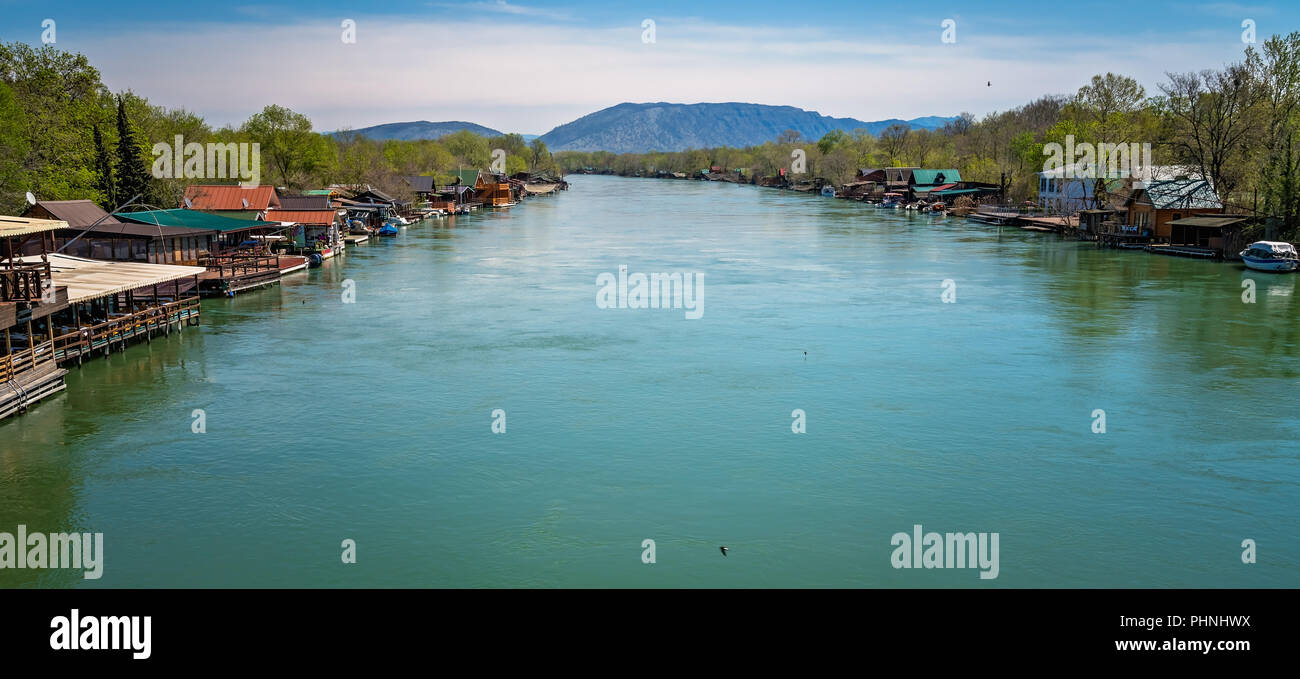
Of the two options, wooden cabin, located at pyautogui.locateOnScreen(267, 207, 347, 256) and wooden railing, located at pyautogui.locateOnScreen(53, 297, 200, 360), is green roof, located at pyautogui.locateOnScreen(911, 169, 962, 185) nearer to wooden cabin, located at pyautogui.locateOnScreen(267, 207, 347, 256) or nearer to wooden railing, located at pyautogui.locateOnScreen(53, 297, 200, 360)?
wooden cabin, located at pyautogui.locateOnScreen(267, 207, 347, 256)

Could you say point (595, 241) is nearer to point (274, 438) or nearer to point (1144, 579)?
point (274, 438)

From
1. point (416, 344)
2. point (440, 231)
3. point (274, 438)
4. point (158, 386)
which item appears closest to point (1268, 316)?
point (416, 344)

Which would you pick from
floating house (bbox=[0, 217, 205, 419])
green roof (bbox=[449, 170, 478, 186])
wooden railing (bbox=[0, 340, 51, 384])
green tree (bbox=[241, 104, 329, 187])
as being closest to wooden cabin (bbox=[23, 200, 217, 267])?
floating house (bbox=[0, 217, 205, 419])

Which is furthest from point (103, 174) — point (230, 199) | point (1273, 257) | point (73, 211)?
point (1273, 257)

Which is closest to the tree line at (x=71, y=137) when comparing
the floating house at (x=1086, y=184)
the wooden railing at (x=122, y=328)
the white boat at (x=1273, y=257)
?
the wooden railing at (x=122, y=328)

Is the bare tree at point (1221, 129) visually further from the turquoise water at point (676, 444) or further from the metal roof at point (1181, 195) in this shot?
the turquoise water at point (676, 444)
